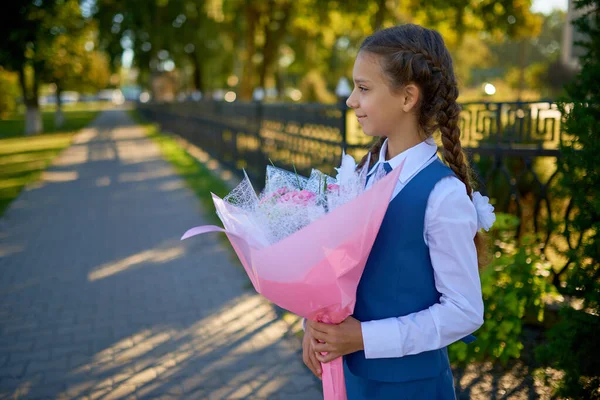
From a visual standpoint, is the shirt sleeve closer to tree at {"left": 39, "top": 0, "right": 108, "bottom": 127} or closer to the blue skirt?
the blue skirt

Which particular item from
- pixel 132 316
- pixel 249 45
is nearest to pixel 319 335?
pixel 132 316


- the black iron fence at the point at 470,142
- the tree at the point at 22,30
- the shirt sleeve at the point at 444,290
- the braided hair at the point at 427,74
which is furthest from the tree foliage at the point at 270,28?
the shirt sleeve at the point at 444,290

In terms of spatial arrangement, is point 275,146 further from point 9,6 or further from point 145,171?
point 9,6

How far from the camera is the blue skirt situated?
5.69ft

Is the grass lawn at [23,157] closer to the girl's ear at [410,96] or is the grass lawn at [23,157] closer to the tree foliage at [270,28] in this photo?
the tree foliage at [270,28]

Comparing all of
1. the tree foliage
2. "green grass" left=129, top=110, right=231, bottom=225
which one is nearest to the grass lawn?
"green grass" left=129, top=110, right=231, bottom=225

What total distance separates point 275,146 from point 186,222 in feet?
7.20

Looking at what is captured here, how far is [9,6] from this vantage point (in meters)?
16.4

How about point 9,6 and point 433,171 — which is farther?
point 9,6

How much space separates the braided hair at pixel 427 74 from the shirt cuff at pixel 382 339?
48 centimetres

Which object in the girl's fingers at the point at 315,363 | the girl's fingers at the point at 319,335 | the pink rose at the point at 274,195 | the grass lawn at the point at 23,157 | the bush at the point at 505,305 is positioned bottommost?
the grass lawn at the point at 23,157

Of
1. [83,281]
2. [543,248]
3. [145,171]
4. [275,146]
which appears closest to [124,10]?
[145,171]

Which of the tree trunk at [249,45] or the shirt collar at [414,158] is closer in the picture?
the shirt collar at [414,158]

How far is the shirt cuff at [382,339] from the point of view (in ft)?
5.33
